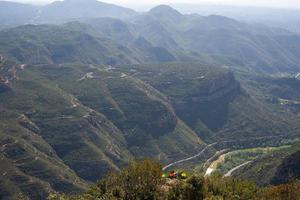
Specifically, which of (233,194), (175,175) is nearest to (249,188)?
(233,194)

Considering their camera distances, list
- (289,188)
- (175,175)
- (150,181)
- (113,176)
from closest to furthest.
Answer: (289,188)
(150,181)
(113,176)
(175,175)

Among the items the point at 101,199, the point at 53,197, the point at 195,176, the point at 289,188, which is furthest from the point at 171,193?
the point at 53,197

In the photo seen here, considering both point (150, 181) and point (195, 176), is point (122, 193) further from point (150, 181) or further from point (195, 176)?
point (195, 176)

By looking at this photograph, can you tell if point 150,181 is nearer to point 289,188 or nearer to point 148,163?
point 148,163

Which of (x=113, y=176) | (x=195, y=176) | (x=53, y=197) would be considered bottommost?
(x=53, y=197)

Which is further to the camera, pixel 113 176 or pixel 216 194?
pixel 113 176

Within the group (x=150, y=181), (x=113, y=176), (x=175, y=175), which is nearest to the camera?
(x=150, y=181)

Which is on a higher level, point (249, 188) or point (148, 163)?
point (148, 163)
